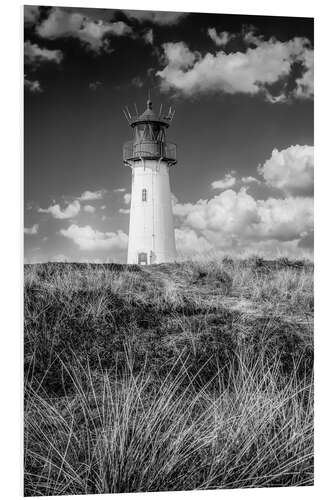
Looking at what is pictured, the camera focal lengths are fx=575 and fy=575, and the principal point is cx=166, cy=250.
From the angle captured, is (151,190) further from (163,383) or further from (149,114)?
(163,383)

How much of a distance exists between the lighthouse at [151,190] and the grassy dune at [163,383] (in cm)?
42

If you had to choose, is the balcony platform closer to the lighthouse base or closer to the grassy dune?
the lighthouse base

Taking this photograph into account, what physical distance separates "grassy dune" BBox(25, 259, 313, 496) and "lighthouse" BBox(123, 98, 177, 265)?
1.38ft

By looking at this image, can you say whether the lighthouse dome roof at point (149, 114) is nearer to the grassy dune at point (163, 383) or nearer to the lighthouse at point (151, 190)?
the lighthouse at point (151, 190)

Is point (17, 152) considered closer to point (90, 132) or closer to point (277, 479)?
point (90, 132)

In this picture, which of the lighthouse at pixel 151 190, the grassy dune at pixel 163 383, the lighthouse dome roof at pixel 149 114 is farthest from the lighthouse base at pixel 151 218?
the lighthouse dome roof at pixel 149 114

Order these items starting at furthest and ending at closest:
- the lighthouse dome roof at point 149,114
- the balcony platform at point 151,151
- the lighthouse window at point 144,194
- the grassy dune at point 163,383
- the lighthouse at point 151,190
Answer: the lighthouse window at point 144,194, the balcony platform at point 151,151, the lighthouse at point 151,190, the lighthouse dome roof at point 149,114, the grassy dune at point 163,383

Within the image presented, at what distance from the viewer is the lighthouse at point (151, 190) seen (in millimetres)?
4559

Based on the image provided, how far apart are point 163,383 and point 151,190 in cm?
340

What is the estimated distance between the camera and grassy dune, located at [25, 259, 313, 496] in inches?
119

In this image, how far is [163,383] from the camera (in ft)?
11.2

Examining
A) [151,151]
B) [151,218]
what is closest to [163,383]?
[151,218]

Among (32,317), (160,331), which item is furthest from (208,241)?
(32,317)

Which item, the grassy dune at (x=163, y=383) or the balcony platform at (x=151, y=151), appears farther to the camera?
the balcony platform at (x=151, y=151)
